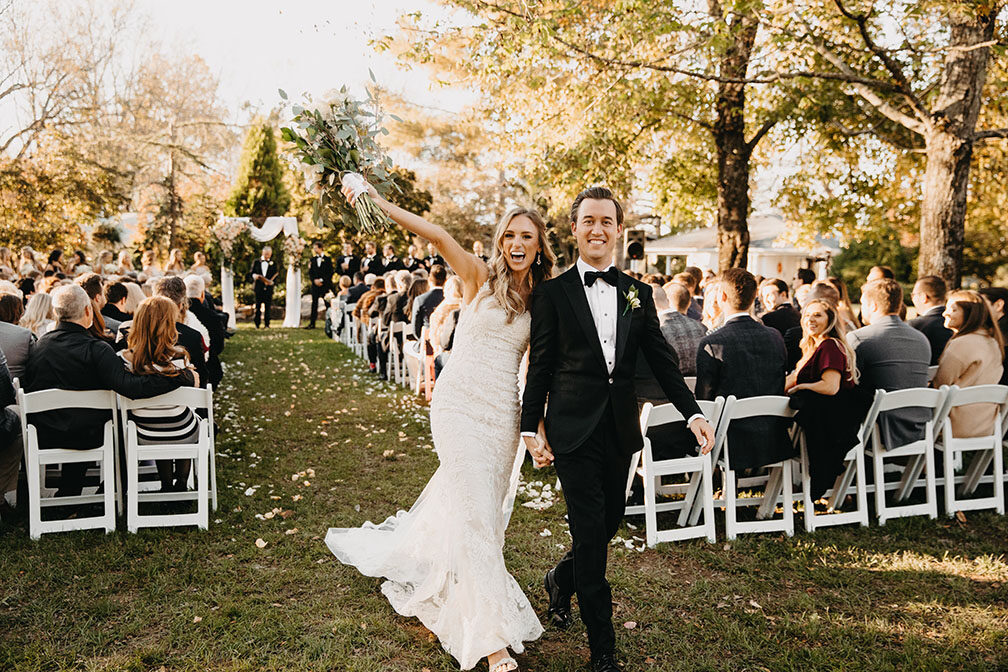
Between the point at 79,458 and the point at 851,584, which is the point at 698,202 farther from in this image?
the point at 79,458

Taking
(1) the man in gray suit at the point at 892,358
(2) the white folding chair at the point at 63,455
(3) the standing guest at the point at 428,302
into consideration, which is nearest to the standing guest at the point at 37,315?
(2) the white folding chair at the point at 63,455

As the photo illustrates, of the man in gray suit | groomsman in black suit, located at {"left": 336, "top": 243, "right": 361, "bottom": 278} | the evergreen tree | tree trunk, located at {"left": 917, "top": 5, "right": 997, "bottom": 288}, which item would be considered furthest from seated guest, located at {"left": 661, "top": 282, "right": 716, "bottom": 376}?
the evergreen tree

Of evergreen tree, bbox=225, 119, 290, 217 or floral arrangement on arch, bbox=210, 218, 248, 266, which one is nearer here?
floral arrangement on arch, bbox=210, 218, 248, 266

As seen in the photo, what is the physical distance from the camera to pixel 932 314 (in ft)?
23.3

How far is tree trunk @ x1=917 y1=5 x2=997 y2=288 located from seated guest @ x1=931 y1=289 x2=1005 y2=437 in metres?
4.03

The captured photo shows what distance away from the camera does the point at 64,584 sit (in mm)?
4145

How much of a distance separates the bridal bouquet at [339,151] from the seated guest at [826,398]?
120 inches

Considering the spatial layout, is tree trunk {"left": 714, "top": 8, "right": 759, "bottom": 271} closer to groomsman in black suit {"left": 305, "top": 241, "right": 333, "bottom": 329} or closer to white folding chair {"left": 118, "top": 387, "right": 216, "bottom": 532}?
groomsman in black suit {"left": 305, "top": 241, "right": 333, "bottom": 329}

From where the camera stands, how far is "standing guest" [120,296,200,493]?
4.97 metres

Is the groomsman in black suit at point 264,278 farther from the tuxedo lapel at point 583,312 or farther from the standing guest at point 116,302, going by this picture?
the tuxedo lapel at point 583,312

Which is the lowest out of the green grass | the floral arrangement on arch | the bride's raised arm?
Answer: the green grass

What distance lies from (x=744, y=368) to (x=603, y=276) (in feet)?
7.62

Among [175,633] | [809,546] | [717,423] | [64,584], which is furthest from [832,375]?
[64,584]

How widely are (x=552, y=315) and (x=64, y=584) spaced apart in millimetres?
3180
